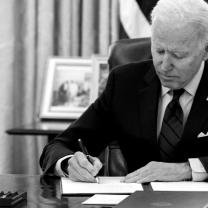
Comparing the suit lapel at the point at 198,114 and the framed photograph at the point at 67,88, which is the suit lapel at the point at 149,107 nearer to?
the suit lapel at the point at 198,114

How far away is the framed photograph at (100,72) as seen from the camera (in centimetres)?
439

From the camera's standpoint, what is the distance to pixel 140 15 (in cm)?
465

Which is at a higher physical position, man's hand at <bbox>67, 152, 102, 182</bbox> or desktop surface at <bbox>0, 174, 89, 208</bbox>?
man's hand at <bbox>67, 152, 102, 182</bbox>

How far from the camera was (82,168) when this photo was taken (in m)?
2.36

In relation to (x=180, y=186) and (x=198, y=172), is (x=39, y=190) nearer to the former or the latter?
(x=180, y=186)

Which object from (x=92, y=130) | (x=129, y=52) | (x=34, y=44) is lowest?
(x=92, y=130)

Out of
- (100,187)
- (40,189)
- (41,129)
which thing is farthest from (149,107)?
(41,129)

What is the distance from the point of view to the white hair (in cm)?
256

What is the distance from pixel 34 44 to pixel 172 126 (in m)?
2.52

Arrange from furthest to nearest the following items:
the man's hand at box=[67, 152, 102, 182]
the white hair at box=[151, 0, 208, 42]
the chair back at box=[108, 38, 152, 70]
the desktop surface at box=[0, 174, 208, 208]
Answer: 1. the chair back at box=[108, 38, 152, 70]
2. the white hair at box=[151, 0, 208, 42]
3. the man's hand at box=[67, 152, 102, 182]
4. the desktop surface at box=[0, 174, 208, 208]

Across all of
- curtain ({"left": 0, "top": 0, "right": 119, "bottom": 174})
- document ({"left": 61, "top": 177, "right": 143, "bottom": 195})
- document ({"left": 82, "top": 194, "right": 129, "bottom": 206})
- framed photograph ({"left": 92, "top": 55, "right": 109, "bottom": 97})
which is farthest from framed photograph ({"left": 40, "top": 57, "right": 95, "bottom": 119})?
document ({"left": 82, "top": 194, "right": 129, "bottom": 206})

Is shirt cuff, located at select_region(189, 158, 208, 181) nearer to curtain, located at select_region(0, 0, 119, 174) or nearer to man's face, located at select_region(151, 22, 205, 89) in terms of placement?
man's face, located at select_region(151, 22, 205, 89)

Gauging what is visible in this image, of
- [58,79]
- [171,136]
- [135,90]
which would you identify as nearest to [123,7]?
[58,79]

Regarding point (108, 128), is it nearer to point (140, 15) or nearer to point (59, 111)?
point (59, 111)
